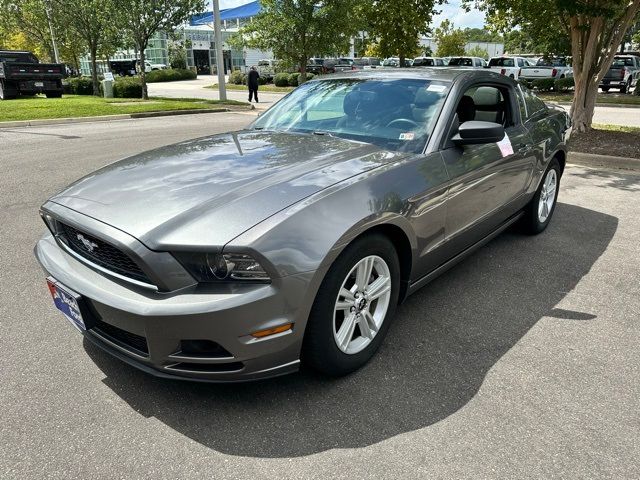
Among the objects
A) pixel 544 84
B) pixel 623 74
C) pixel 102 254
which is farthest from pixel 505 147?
pixel 623 74

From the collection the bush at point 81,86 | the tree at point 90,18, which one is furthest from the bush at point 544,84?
the bush at point 81,86

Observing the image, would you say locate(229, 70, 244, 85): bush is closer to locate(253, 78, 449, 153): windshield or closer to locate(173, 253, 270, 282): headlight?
locate(253, 78, 449, 153): windshield

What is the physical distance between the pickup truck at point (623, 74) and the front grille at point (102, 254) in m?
28.8

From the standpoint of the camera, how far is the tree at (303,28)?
69.2 ft

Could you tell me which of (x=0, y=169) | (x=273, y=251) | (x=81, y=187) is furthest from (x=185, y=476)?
(x=0, y=169)

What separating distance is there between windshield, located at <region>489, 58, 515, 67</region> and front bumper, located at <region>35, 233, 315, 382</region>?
3088 centimetres

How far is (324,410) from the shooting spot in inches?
95.7

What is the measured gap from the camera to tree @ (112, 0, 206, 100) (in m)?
19.7

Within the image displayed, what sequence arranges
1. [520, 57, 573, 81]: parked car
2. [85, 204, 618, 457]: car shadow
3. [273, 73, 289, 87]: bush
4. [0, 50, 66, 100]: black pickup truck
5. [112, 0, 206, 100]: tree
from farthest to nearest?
[273, 73, 289, 87]: bush
[520, 57, 573, 81]: parked car
[0, 50, 66, 100]: black pickup truck
[112, 0, 206, 100]: tree
[85, 204, 618, 457]: car shadow

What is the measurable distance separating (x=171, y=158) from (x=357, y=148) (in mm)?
1166

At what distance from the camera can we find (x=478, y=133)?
3133 millimetres

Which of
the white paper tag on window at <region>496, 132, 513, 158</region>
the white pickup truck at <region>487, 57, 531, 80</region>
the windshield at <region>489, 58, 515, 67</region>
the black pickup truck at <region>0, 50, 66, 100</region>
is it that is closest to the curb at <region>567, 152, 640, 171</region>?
the white paper tag on window at <region>496, 132, 513, 158</region>

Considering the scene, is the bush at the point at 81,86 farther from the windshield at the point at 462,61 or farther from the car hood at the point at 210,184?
the car hood at the point at 210,184

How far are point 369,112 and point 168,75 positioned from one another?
162 feet
